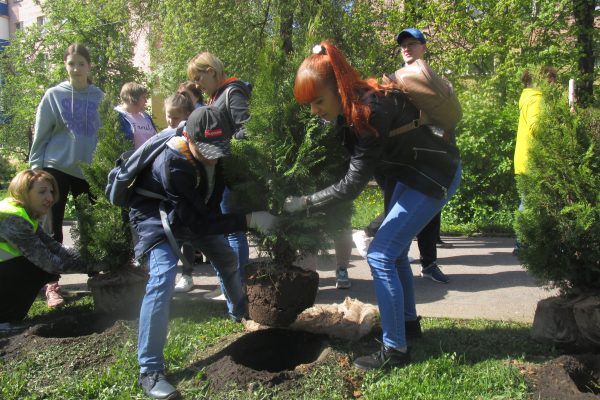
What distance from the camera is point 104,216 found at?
434cm

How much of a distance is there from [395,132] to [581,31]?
41.3 ft

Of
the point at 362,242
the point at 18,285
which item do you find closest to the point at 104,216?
the point at 18,285

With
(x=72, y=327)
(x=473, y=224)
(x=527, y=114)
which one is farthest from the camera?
(x=473, y=224)

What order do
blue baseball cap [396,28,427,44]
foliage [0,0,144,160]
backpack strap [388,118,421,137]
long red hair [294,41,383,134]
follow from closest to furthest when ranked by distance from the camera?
1. long red hair [294,41,383,134]
2. backpack strap [388,118,421,137]
3. blue baseball cap [396,28,427,44]
4. foliage [0,0,144,160]

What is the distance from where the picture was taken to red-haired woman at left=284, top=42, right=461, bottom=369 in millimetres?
2926

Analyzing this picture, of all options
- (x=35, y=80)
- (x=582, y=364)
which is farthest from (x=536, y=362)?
(x=35, y=80)

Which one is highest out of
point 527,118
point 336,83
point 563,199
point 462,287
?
point 336,83

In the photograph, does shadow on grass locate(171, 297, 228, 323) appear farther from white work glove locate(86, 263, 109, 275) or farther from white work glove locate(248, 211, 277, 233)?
white work glove locate(248, 211, 277, 233)

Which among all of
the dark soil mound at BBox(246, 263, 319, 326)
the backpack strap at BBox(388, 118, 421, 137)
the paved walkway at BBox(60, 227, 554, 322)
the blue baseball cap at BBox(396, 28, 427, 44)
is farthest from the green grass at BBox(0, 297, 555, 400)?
the blue baseball cap at BBox(396, 28, 427, 44)

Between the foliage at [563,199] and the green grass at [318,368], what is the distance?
54 cm

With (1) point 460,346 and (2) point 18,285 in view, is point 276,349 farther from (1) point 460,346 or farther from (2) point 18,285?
(2) point 18,285

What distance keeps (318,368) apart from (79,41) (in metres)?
17.8

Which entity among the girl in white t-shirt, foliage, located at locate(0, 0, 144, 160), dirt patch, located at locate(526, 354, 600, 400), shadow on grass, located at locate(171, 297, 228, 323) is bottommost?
dirt patch, located at locate(526, 354, 600, 400)

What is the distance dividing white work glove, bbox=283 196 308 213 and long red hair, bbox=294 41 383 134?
507mm
